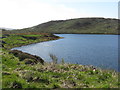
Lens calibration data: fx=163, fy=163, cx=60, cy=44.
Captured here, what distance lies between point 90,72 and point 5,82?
12.9m

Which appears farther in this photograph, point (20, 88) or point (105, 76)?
point (105, 76)

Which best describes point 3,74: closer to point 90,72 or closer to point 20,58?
point 90,72

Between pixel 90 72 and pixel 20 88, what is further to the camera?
pixel 90 72

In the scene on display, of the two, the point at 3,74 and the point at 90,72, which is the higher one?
the point at 3,74

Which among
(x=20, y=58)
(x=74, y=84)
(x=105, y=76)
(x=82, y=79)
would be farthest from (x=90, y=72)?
(x=20, y=58)

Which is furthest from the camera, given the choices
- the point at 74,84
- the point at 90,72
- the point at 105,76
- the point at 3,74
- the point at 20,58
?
the point at 20,58

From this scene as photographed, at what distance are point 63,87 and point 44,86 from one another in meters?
2.05

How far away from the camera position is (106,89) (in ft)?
54.8

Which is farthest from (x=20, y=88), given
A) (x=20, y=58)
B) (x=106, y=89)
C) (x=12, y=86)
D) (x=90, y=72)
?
(x=20, y=58)

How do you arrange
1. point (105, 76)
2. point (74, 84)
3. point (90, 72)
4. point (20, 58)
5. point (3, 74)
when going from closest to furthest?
point (74, 84)
point (3, 74)
point (105, 76)
point (90, 72)
point (20, 58)

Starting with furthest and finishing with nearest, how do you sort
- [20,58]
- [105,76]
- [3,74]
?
[20,58] < [105,76] < [3,74]

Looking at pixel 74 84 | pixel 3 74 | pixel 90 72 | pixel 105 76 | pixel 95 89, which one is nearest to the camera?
pixel 95 89

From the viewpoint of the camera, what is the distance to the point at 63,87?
1761cm

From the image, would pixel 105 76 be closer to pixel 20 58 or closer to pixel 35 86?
pixel 35 86
